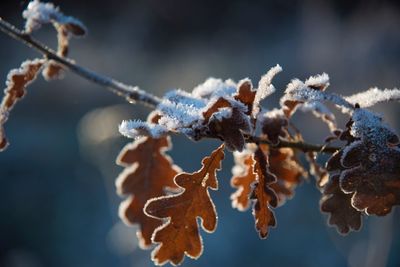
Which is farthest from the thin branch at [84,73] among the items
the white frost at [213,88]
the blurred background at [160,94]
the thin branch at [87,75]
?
the blurred background at [160,94]

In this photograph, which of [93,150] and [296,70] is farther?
[296,70]

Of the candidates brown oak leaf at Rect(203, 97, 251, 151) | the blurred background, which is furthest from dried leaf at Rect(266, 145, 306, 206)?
the blurred background

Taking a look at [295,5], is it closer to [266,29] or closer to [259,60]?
[266,29]

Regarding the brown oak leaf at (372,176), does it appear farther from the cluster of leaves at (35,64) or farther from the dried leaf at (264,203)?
the cluster of leaves at (35,64)

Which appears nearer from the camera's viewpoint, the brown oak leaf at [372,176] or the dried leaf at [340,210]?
the brown oak leaf at [372,176]

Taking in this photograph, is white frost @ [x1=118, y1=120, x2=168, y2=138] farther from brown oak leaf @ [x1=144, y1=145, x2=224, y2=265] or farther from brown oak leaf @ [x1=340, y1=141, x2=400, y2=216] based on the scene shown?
brown oak leaf @ [x1=340, y1=141, x2=400, y2=216]

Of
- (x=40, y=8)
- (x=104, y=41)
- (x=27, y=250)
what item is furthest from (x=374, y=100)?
(x=104, y=41)
